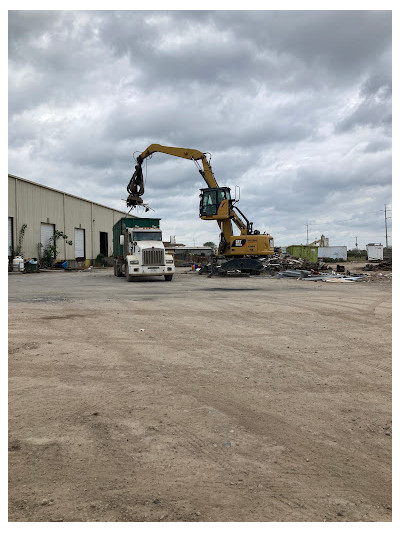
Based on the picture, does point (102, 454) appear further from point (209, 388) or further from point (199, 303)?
point (199, 303)

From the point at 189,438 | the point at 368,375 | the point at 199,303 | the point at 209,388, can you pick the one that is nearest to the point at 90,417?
the point at 189,438

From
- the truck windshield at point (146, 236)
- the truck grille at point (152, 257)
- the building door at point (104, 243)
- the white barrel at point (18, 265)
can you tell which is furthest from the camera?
the building door at point (104, 243)

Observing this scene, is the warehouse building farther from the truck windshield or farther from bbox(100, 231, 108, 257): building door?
the truck windshield

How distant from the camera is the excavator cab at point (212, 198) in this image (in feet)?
74.3

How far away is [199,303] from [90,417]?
7.58m

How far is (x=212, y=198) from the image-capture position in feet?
75.0

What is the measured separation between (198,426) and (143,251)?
53.2ft

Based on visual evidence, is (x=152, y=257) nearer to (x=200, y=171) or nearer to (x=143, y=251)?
(x=143, y=251)

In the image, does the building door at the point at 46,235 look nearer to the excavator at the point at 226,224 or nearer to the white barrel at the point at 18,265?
the white barrel at the point at 18,265

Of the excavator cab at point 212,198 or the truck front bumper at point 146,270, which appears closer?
the truck front bumper at point 146,270

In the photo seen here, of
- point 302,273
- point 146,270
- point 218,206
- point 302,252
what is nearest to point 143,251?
point 146,270

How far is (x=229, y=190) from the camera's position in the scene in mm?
22750

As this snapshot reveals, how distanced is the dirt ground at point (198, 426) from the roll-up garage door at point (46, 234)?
29.5 meters

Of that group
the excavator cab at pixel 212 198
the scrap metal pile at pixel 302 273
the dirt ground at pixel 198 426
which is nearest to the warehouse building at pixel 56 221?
the excavator cab at pixel 212 198
